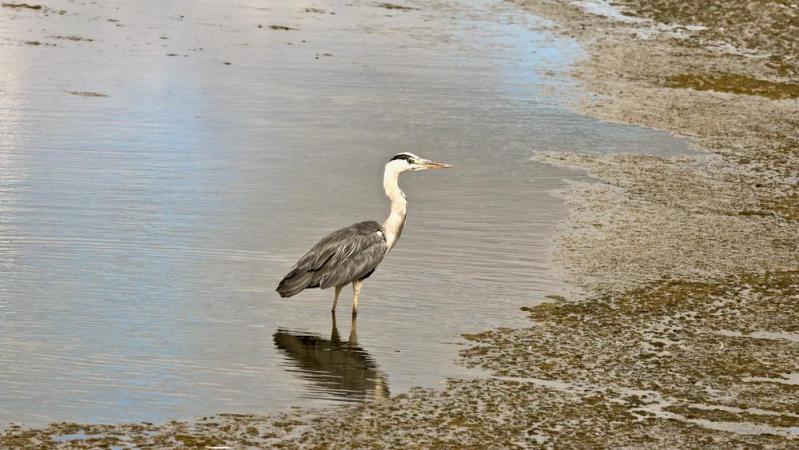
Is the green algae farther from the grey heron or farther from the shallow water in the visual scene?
the grey heron

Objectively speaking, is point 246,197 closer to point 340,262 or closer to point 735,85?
point 340,262

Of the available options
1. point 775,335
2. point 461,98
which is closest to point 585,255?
point 775,335

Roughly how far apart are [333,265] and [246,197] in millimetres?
4184

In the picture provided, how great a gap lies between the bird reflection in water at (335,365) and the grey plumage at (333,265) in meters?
0.42

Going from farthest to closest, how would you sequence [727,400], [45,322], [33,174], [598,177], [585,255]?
[598,177], [33,174], [585,255], [45,322], [727,400]

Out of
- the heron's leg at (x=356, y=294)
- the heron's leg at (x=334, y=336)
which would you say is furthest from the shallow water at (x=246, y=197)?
the heron's leg at (x=356, y=294)

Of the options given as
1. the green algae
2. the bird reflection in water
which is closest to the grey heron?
the bird reflection in water

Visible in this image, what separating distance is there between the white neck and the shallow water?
0.53 metres

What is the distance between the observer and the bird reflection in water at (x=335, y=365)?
9797 millimetres

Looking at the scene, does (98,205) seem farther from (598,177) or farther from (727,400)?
(727,400)

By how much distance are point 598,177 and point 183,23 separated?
1229 centimetres

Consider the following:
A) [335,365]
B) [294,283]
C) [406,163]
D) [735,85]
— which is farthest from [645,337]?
[735,85]

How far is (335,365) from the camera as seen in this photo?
1045cm

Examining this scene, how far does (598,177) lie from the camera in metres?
17.5
